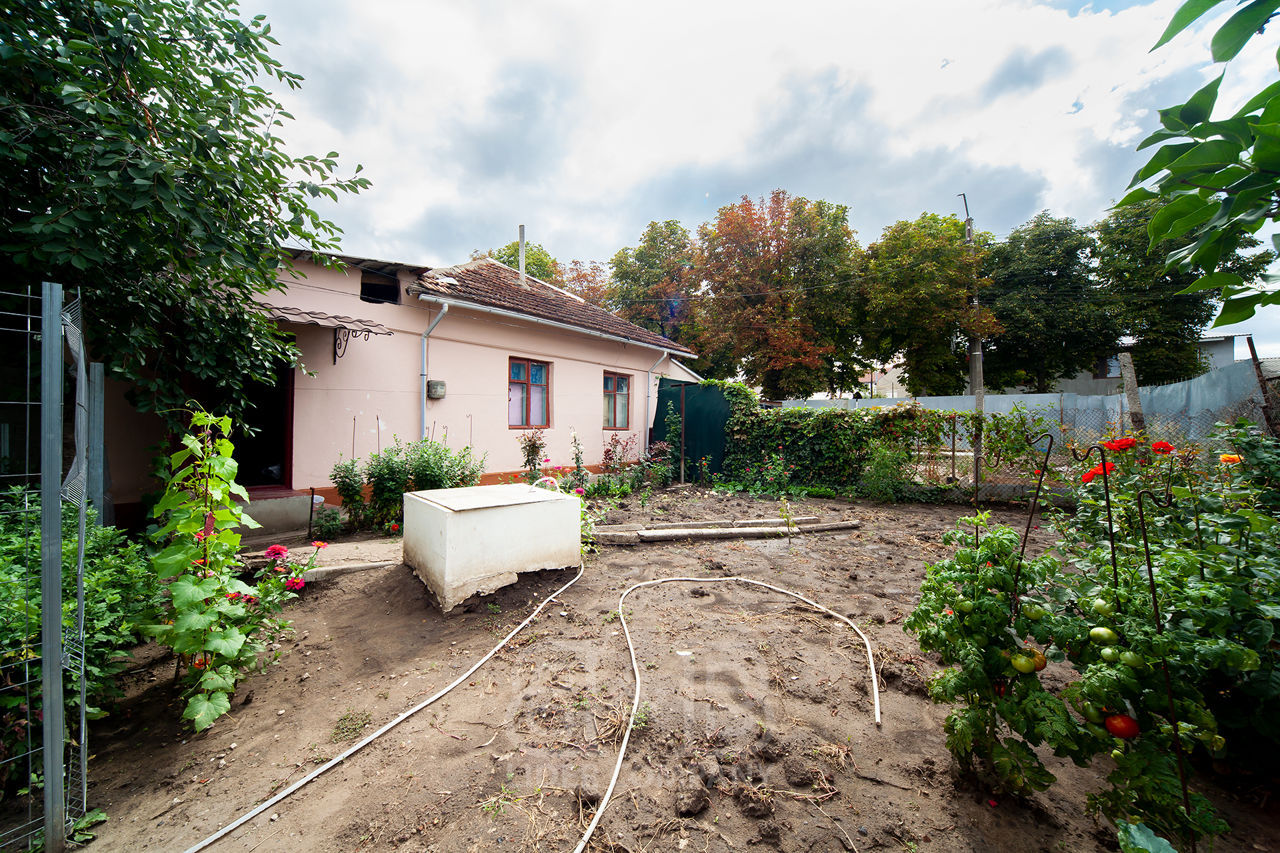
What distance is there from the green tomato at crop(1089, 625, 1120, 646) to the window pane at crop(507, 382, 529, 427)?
309 inches

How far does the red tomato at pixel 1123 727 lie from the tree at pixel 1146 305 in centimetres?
2289

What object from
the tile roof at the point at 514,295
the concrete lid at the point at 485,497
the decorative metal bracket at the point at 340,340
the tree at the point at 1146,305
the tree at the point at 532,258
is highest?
the tree at the point at 532,258

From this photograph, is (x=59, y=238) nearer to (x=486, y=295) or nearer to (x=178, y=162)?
(x=178, y=162)

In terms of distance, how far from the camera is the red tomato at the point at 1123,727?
146 centimetres

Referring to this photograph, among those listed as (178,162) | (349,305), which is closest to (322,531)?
(349,305)

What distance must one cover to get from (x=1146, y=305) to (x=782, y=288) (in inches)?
523

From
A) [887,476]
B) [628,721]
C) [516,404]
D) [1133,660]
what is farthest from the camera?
[516,404]

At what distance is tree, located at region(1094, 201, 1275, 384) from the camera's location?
56.4 feet

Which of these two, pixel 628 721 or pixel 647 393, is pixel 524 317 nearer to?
pixel 647 393

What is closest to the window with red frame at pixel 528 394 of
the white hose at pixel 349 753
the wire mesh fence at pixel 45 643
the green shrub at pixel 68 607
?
the white hose at pixel 349 753

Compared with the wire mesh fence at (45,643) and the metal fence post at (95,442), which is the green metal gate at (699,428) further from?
the wire mesh fence at (45,643)

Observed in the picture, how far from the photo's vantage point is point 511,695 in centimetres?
275

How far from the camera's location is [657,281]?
74.1ft

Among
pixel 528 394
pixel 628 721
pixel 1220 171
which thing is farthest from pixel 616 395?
pixel 1220 171
